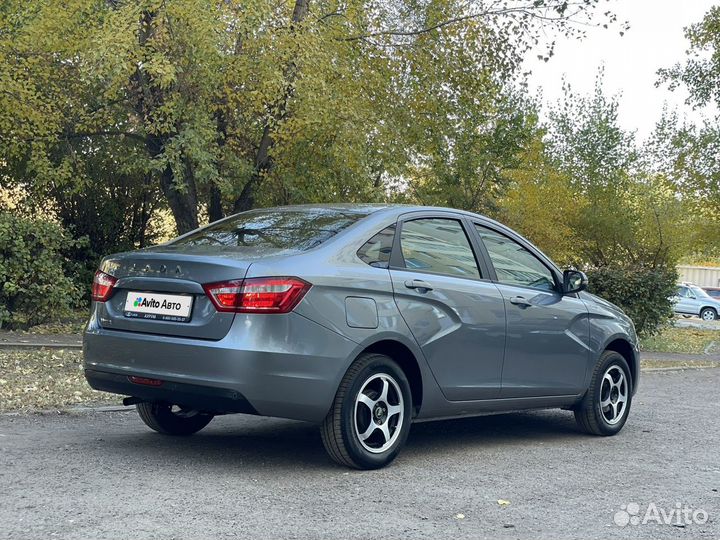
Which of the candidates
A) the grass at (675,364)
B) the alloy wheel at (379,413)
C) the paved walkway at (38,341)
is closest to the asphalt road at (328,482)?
the alloy wheel at (379,413)

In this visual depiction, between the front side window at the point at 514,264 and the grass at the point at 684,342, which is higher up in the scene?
the front side window at the point at 514,264

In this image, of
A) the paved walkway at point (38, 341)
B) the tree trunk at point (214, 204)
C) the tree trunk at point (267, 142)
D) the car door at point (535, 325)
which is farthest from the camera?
the tree trunk at point (214, 204)

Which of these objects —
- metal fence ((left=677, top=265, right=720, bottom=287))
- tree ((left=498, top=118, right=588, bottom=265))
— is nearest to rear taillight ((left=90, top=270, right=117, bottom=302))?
tree ((left=498, top=118, right=588, bottom=265))

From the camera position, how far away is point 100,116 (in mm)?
17531

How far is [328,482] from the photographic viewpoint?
615 cm

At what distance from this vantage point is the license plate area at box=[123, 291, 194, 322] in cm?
617

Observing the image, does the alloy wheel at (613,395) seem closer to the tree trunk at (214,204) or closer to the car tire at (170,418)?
the car tire at (170,418)

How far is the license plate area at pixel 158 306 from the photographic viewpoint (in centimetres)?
617

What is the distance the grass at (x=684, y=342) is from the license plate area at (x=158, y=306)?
48.8ft

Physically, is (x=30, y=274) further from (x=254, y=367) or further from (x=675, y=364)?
(x=675, y=364)

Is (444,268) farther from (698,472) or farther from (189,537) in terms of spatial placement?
(189,537)

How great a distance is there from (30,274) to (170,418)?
7771 millimetres

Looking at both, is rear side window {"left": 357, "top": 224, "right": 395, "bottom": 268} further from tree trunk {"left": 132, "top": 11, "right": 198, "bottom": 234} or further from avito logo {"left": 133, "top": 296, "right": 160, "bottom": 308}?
tree trunk {"left": 132, "top": 11, "right": 198, "bottom": 234}

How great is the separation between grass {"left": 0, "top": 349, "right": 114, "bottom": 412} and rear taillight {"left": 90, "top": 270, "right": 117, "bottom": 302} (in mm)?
2174
